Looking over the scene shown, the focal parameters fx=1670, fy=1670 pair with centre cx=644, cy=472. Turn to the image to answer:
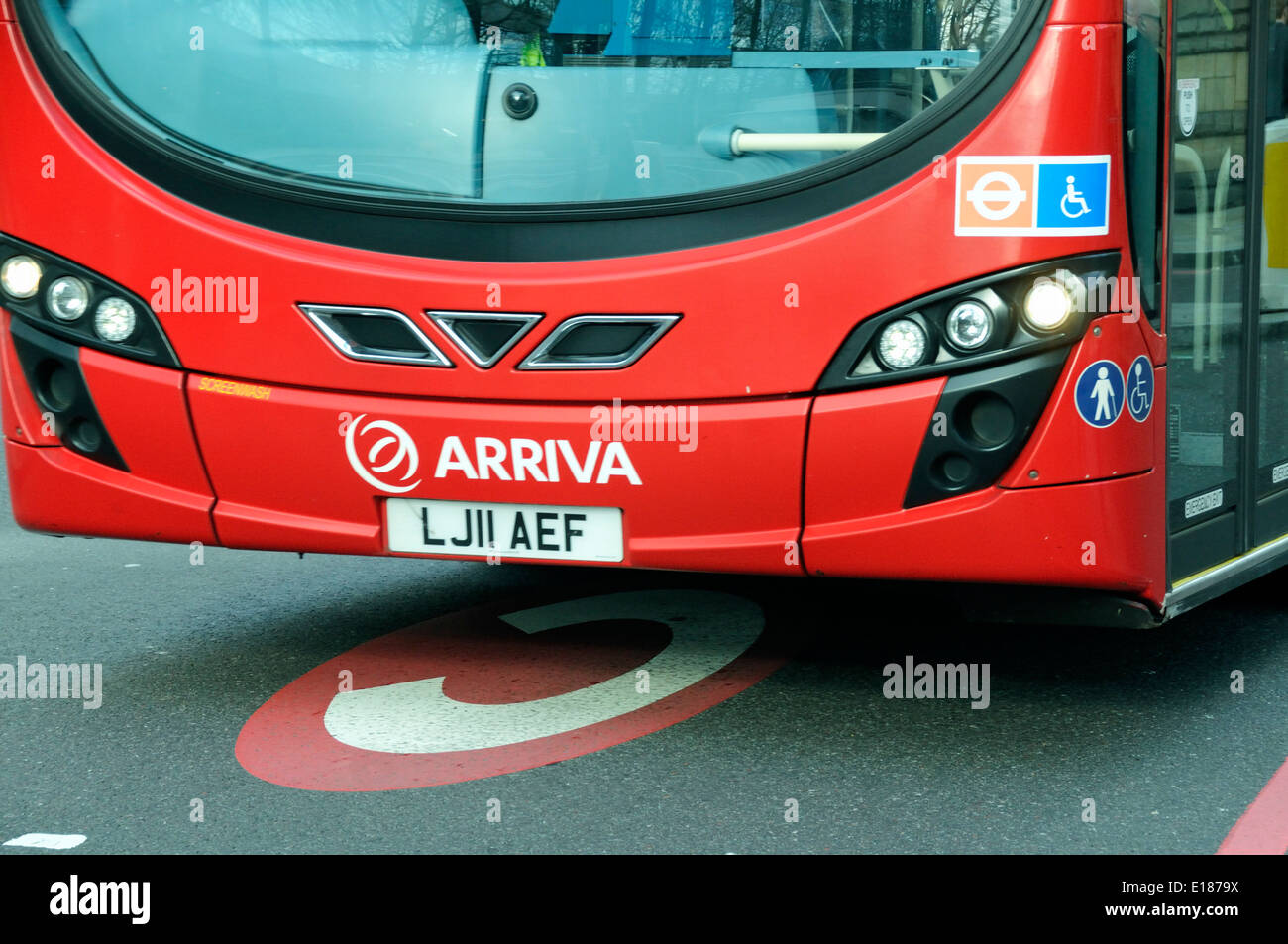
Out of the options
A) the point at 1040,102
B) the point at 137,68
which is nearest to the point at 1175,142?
the point at 1040,102

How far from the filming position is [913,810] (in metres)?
3.69

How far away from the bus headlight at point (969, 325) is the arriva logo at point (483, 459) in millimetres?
847

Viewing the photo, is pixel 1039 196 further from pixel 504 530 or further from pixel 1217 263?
pixel 504 530

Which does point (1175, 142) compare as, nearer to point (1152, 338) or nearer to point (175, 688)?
point (1152, 338)

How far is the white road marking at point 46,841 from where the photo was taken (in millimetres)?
3492

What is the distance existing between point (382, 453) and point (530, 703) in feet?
2.64

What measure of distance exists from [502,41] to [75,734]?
208cm

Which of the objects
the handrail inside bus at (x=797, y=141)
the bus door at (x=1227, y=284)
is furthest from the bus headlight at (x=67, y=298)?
the bus door at (x=1227, y=284)

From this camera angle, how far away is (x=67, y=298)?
4.43m

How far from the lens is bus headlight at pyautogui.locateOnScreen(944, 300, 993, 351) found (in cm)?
379
